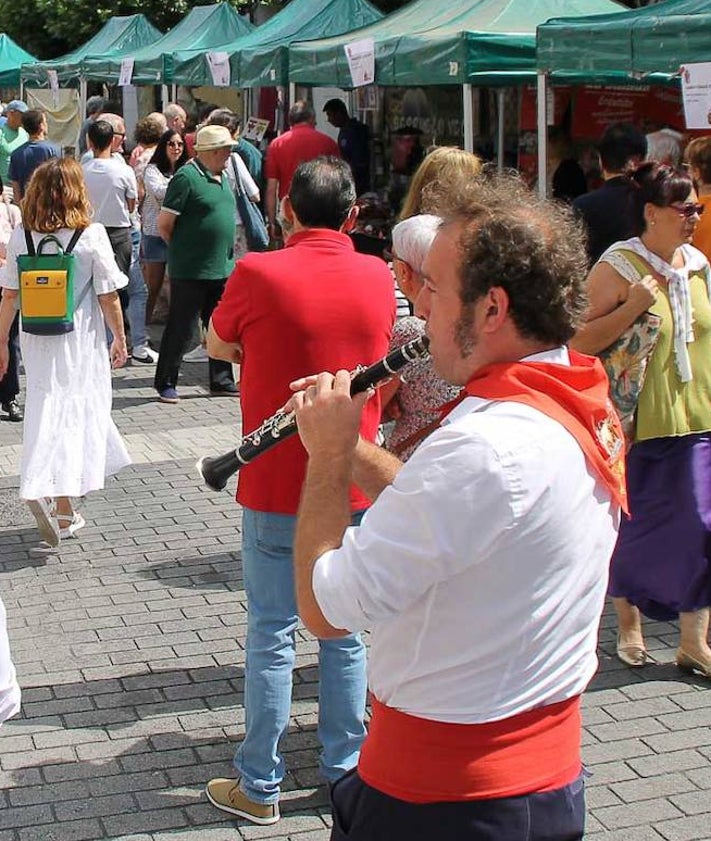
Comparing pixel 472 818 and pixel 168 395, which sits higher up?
pixel 472 818

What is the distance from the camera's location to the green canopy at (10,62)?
25250 mm

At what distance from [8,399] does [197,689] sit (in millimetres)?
4716

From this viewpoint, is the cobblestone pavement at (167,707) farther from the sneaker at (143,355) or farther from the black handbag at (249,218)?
the sneaker at (143,355)

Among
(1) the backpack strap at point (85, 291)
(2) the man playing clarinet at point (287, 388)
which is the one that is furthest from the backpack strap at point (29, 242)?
(2) the man playing clarinet at point (287, 388)

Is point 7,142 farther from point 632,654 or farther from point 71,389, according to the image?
point 632,654

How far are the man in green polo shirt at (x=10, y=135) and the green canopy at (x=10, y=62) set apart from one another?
10154mm

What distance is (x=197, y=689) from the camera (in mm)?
4855

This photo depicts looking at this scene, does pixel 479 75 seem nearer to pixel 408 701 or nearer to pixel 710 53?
pixel 710 53

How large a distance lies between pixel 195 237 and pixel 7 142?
6.46 meters

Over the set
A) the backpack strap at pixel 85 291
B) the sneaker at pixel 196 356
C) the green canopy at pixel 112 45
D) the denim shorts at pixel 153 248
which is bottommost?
the sneaker at pixel 196 356

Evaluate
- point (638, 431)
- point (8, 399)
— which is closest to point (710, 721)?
point (638, 431)

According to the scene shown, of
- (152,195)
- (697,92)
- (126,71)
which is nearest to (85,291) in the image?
(697,92)

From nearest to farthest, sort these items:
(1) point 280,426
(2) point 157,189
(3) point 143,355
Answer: (1) point 280,426 → (2) point 157,189 → (3) point 143,355

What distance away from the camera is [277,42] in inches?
604
